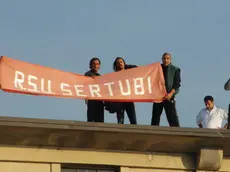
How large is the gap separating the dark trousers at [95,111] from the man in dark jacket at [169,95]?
1.22 metres

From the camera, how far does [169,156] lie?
72.9 ft

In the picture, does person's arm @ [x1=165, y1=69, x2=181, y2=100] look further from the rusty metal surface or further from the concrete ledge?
the concrete ledge

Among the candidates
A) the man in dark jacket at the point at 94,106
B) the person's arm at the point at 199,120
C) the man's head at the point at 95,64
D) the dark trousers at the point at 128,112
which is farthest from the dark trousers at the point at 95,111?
the person's arm at the point at 199,120

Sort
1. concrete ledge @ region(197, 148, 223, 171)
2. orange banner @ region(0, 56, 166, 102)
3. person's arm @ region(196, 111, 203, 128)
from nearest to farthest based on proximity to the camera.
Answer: concrete ledge @ region(197, 148, 223, 171), orange banner @ region(0, 56, 166, 102), person's arm @ region(196, 111, 203, 128)

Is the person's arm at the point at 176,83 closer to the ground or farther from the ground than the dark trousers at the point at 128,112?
farther from the ground

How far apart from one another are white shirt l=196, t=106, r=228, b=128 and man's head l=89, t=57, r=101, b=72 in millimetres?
2698

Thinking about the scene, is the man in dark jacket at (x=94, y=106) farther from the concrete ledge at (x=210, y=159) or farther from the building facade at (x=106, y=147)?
the concrete ledge at (x=210, y=159)

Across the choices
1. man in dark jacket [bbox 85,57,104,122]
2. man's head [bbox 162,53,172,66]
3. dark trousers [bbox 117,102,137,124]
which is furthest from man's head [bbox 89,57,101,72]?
man's head [bbox 162,53,172,66]

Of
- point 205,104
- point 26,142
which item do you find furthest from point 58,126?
point 205,104

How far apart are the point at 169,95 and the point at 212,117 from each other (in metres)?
1.36

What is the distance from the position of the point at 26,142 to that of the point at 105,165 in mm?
1803

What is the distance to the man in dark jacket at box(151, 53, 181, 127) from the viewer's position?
23.3 metres

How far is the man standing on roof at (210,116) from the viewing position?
23.9 m

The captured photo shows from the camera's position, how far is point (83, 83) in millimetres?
23375
